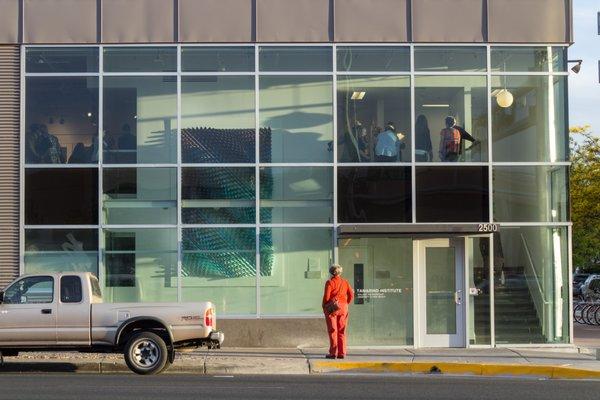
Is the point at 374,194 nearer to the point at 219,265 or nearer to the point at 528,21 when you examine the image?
the point at 219,265

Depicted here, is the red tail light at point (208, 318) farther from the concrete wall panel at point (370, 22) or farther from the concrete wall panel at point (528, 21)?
the concrete wall panel at point (528, 21)

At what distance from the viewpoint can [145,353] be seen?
1683 centimetres

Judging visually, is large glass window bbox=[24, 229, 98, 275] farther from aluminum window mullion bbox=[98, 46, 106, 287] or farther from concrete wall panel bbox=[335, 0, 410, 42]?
concrete wall panel bbox=[335, 0, 410, 42]

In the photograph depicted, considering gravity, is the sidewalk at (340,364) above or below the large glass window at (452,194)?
below

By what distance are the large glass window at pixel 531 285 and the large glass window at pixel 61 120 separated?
872 centimetres

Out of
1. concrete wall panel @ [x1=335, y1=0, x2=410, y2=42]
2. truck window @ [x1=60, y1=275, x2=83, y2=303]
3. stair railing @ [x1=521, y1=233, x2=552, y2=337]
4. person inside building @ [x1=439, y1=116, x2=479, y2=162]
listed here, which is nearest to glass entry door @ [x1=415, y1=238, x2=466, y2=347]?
stair railing @ [x1=521, y1=233, x2=552, y2=337]

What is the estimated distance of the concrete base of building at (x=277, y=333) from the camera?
20.9 metres

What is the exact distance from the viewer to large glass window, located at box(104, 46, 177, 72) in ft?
69.5

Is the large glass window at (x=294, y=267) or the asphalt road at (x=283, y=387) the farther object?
the large glass window at (x=294, y=267)

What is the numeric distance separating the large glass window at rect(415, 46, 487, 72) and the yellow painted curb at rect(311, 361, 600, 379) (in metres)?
6.71

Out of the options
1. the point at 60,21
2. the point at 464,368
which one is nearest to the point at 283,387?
the point at 464,368

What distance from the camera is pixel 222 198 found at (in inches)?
834

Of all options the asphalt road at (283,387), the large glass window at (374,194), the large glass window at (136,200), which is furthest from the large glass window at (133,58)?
the asphalt road at (283,387)

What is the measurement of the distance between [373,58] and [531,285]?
18.8ft
